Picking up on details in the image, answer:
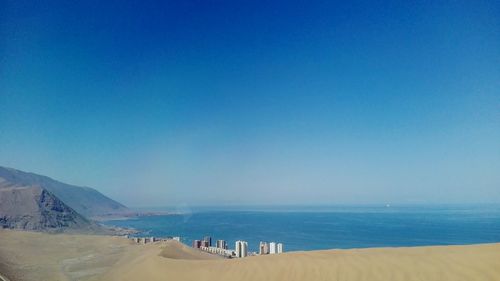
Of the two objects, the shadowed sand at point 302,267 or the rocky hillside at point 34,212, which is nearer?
the shadowed sand at point 302,267

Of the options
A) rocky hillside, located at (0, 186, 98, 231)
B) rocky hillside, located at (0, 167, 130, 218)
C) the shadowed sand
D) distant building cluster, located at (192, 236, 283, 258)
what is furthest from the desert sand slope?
rocky hillside, located at (0, 167, 130, 218)

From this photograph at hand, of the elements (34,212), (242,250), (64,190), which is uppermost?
(64,190)

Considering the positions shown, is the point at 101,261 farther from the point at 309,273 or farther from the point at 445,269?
the point at 445,269

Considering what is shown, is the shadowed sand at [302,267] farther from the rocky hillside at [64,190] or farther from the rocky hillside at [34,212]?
the rocky hillside at [64,190]

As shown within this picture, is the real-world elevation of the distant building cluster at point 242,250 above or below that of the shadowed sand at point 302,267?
below

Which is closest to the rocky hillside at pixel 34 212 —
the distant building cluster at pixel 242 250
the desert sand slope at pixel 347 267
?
the distant building cluster at pixel 242 250

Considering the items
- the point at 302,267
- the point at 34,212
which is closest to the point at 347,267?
the point at 302,267

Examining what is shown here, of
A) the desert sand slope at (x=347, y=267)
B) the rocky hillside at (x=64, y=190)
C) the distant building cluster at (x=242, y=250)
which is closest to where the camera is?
the desert sand slope at (x=347, y=267)

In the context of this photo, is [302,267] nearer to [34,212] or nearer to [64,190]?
[34,212]

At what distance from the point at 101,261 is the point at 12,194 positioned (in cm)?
2889

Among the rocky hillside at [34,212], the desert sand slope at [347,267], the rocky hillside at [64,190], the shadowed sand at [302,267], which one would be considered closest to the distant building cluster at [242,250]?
the shadowed sand at [302,267]

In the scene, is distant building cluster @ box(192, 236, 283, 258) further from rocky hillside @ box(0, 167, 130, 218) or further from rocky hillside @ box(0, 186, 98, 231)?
rocky hillside @ box(0, 167, 130, 218)

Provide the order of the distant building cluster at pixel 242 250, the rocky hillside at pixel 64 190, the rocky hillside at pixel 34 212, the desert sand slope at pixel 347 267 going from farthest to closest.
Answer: the rocky hillside at pixel 64 190 → the rocky hillside at pixel 34 212 → the distant building cluster at pixel 242 250 → the desert sand slope at pixel 347 267

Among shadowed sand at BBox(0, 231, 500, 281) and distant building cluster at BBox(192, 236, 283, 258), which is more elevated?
shadowed sand at BBox(0, 231, 500, 281)
